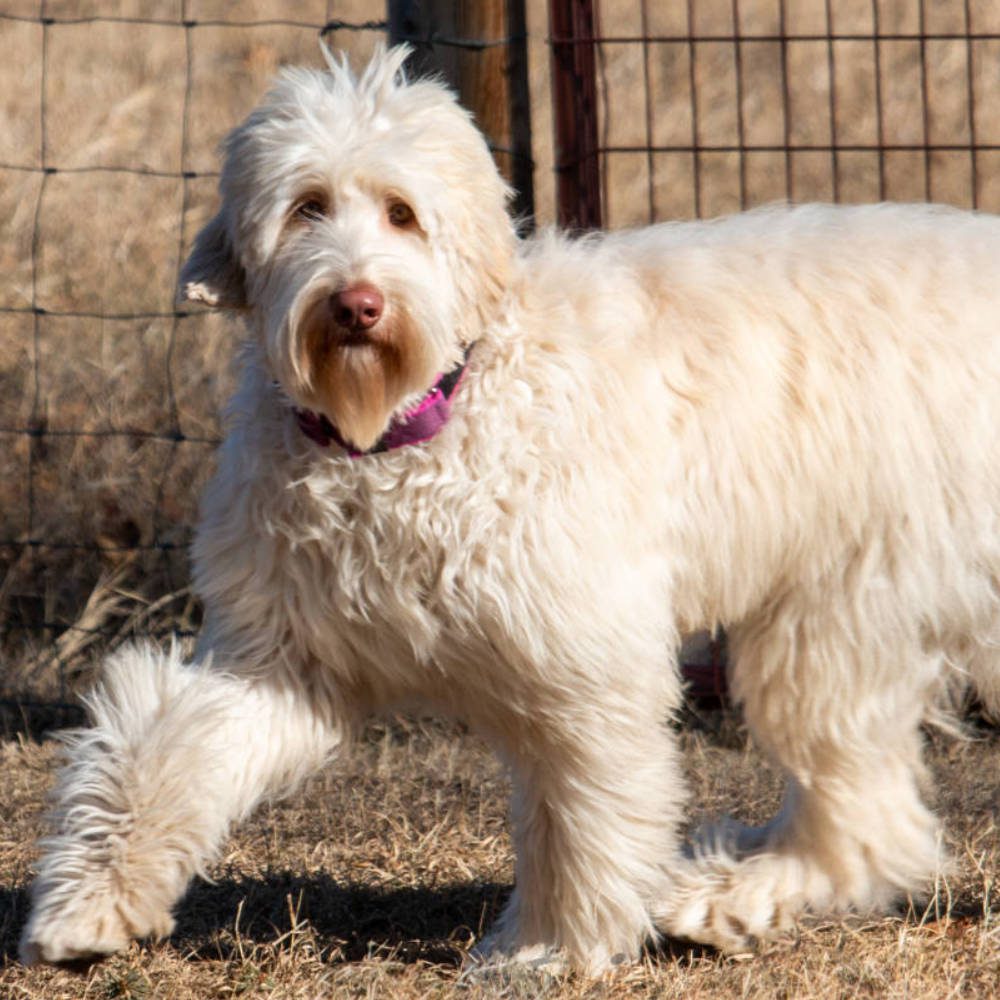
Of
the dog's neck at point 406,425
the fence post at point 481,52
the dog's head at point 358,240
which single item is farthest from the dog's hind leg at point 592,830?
the fence post at point 481,52

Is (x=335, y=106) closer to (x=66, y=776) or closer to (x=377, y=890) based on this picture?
(x=66, y=776)

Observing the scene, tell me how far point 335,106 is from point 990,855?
2.10 m

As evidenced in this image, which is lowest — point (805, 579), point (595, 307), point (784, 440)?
point (805, 579)

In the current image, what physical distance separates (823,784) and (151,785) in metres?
1.29

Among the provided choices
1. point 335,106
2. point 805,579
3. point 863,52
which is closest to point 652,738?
point 805,579

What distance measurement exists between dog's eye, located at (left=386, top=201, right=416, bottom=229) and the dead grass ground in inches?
50.4

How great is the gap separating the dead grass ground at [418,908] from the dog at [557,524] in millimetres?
131

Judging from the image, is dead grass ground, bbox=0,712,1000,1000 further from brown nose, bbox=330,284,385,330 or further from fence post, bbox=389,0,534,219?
fence post, bbox=389,0,534,219

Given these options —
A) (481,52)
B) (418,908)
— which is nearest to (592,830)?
(418,908)

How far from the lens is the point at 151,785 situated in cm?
295

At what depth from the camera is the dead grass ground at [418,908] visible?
3172mm

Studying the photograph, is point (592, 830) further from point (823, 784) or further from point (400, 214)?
point (400, 214)

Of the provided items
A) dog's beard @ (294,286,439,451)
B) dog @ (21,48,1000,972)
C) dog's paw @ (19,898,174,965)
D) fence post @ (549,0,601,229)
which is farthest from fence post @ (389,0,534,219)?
dog's paw @ (19,898,174,965)

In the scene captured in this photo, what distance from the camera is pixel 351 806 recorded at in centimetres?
441
